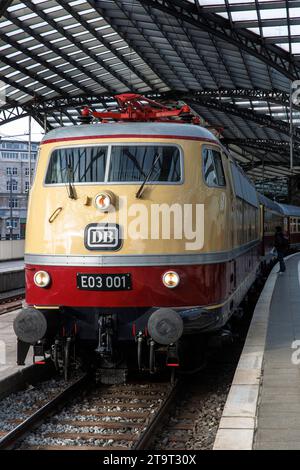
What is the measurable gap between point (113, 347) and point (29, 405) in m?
1.30

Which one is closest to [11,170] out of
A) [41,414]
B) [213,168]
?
[213,168]

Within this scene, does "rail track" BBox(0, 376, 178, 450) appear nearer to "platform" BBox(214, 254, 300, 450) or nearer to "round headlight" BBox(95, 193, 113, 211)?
"platform" BBox(214, 254, 300, 450)

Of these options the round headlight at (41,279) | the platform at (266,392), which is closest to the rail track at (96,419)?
Result: the platform at (266,392)

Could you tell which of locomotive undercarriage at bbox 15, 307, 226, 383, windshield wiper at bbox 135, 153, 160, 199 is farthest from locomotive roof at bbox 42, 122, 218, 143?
locomotive undercarriage at bbox 15, 307, 226, 383

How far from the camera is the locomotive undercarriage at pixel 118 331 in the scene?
689cm

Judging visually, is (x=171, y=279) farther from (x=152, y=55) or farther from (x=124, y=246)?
(x=152, y=55)

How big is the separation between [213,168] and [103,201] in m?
1.60

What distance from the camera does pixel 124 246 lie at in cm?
721

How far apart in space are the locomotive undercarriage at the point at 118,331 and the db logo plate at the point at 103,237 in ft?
2.42

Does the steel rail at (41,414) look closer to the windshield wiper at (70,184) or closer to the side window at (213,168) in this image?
the windshield wiper at (70,184)

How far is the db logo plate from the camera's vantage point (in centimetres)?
→ 722

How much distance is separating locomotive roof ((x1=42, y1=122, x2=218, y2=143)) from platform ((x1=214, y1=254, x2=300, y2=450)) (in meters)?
3.04

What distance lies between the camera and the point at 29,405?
295 inches
